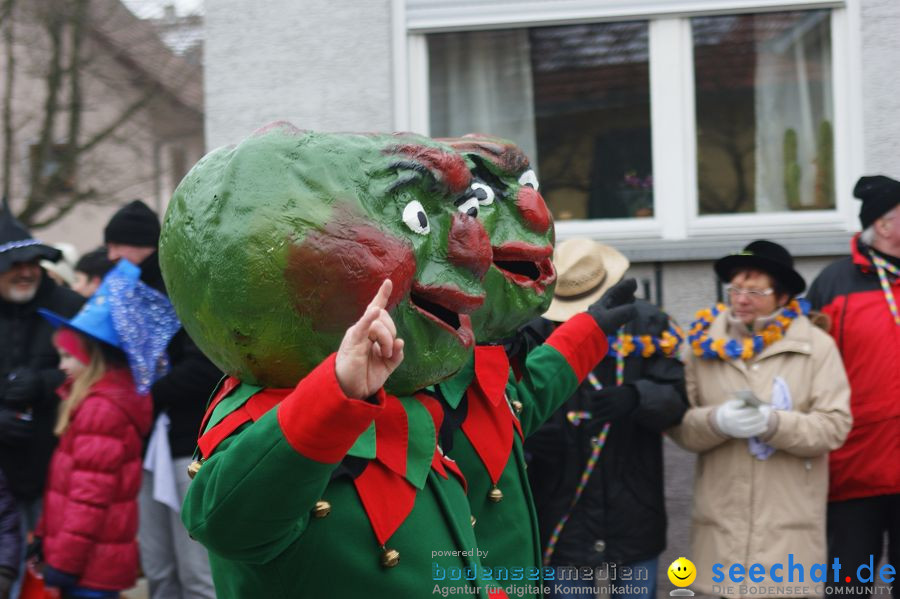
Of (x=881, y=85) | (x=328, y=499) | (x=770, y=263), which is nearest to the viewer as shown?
(x=328, y=499)

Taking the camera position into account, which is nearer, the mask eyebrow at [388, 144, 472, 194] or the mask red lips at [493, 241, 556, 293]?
the mask eyebrow at [388, 144, 472, 194]

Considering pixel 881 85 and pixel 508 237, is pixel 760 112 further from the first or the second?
pixel 508 237

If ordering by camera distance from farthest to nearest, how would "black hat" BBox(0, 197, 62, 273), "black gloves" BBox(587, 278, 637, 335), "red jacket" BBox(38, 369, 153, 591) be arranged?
"black hat" BBox(0, 197, 62, 273) < "red jacket" BBox(38, 369, 153, 591) < "black gloves" BBox(587, 278, 637, 335)

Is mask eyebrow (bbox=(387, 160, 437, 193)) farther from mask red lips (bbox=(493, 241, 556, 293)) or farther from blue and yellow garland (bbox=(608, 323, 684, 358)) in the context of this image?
blue and yellow garland (bbox=(608, 323, 684, 358))

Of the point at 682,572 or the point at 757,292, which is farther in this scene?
the point at 757,292

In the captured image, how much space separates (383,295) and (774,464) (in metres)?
2.76

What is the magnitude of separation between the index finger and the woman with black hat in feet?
8.20

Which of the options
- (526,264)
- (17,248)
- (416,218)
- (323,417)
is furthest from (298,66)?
(323,417)

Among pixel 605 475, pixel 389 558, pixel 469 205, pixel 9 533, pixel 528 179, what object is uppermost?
pixel 528 179

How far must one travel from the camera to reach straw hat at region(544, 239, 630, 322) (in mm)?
4406

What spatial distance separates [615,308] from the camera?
3.59 meters

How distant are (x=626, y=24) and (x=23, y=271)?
3.29 m

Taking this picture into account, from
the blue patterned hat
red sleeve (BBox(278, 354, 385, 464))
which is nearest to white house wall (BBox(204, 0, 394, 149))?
the blue patterned hat

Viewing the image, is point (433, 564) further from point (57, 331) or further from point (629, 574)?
point (57, 331)
